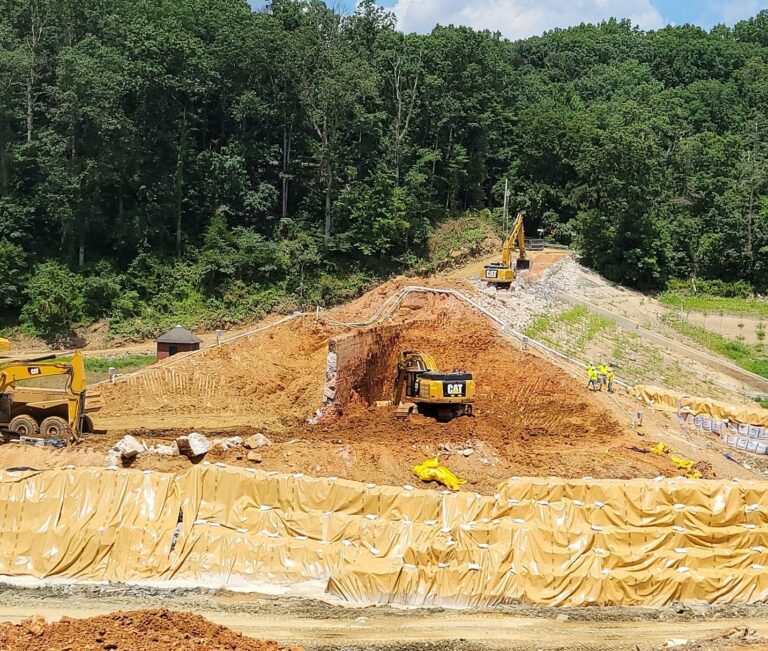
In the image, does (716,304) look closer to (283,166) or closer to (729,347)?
(729,347)

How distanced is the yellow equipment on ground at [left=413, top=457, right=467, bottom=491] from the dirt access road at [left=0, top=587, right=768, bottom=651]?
637cm

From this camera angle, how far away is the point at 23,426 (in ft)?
73.6

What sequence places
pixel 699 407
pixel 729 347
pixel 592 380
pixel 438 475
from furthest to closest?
pixel 729 347 < pixel 592 380 < pixel 699 407 < pixel 438 475

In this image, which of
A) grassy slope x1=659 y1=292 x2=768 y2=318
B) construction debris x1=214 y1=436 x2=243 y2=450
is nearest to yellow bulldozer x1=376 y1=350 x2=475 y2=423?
construction debris x1=214 y1=436 x2=243 y2=450

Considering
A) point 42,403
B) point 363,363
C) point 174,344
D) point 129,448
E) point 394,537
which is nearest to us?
point 394,537

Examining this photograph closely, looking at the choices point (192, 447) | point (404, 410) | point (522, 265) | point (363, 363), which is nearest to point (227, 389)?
point (363, 363)

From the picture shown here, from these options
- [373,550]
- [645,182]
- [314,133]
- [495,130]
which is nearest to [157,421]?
[373,550]

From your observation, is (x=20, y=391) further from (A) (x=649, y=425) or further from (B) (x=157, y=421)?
(A) (x=649, y=425)

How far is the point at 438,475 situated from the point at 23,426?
11286 millimetres

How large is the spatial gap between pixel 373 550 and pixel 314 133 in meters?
39.7

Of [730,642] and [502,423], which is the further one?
[502,423]

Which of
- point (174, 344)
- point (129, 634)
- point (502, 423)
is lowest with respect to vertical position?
point (502, 423)

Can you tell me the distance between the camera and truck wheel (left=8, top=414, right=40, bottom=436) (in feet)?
73.5

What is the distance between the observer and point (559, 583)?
592 inches
